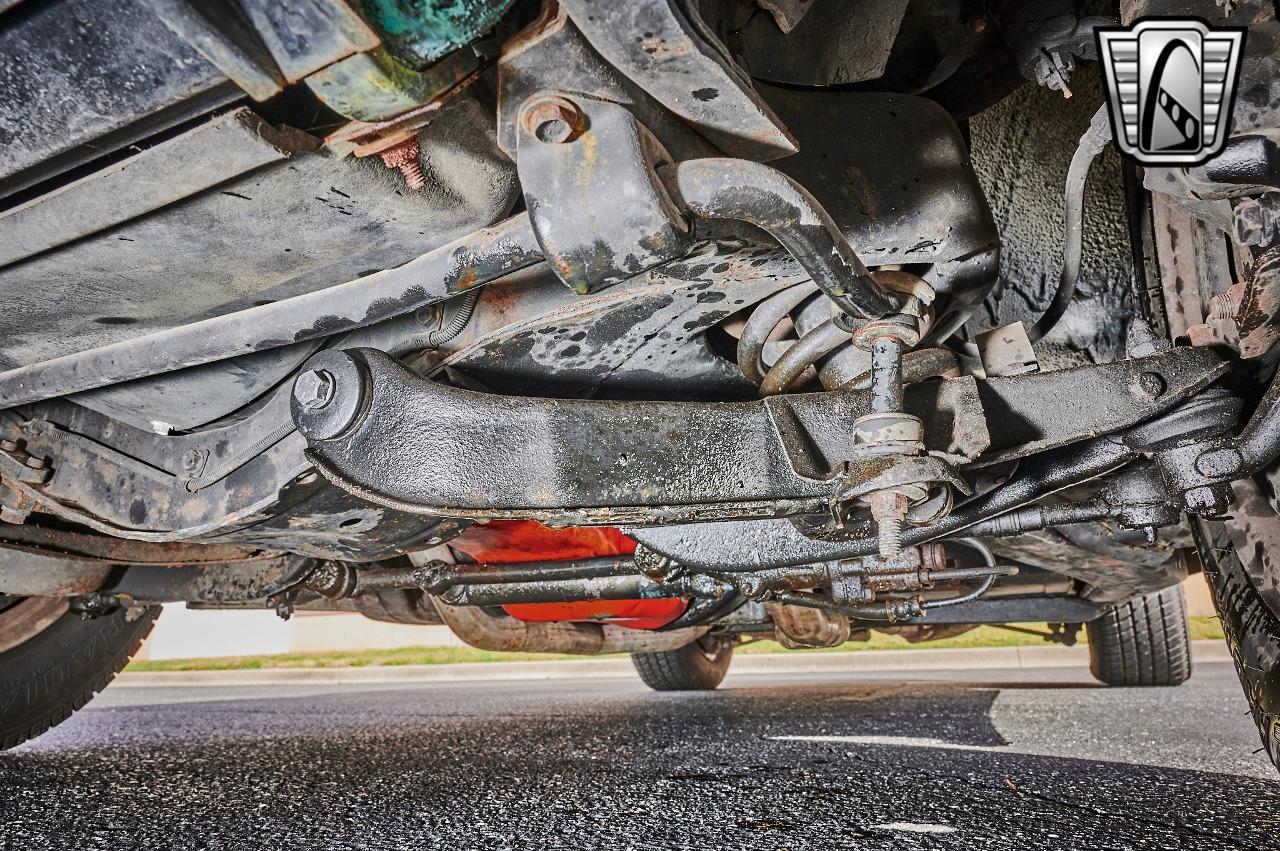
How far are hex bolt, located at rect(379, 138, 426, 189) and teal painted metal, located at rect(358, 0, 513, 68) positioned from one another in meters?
0.13

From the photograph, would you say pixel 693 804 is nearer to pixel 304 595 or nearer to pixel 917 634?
pixel 304 595

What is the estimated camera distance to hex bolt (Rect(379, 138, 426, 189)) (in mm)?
667

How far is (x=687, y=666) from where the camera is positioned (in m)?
3.70

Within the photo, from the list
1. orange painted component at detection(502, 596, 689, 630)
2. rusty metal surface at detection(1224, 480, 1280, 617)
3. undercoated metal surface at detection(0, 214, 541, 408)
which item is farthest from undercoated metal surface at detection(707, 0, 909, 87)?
orange painted component at detection(502, 596, 689, 630)

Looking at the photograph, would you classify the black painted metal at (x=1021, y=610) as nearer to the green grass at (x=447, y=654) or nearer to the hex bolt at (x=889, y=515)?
the hex bolt at (x=889, y=515)

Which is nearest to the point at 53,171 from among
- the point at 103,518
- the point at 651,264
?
the point at 651,264

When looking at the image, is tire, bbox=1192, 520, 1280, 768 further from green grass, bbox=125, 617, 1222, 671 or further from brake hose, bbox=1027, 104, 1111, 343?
green grass, bbox=125, 617, 1222, 671

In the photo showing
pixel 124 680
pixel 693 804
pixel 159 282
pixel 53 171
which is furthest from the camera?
pixel 124 680

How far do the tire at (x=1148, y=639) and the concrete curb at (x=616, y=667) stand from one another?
8.02ft

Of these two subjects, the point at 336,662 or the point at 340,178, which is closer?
the point at 340,178

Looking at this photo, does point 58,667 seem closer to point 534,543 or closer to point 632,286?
point 534,543

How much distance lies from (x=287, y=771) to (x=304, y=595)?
14.9 inches

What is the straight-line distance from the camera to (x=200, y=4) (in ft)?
1.57

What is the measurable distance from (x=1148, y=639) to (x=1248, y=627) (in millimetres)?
2463
